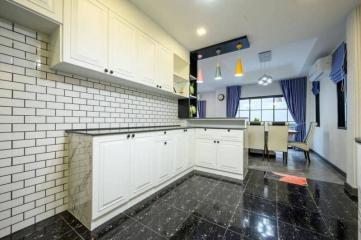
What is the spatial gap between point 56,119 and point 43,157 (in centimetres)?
39

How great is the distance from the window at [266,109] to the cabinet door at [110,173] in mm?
6115

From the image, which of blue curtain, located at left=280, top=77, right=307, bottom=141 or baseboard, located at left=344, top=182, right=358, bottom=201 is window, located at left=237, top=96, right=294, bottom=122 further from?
baseboard, located at left=344, top=182, right=358, bottom=201

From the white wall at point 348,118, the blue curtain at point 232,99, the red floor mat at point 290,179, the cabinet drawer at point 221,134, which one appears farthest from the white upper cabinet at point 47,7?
the blue curtain at point 232,99

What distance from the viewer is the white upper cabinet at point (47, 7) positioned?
48.4 inches

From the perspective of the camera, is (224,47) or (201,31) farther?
(224,47)

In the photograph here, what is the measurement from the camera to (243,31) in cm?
269

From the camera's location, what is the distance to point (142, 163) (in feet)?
6.31

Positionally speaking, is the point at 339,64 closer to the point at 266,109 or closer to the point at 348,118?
the point at 348,118

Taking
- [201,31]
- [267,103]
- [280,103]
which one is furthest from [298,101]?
[201,31]

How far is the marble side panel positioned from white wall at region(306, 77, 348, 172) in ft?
13.6

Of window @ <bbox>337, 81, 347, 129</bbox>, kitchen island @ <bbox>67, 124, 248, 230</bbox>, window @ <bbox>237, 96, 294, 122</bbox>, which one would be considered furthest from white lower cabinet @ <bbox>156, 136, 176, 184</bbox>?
window @ <bbox>237, 96, 294, 122</bbox>

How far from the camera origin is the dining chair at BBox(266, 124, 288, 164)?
3.93 metres

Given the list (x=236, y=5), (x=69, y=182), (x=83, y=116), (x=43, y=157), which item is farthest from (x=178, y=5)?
(x=69, y=182)

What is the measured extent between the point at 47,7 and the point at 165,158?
2029 mm
